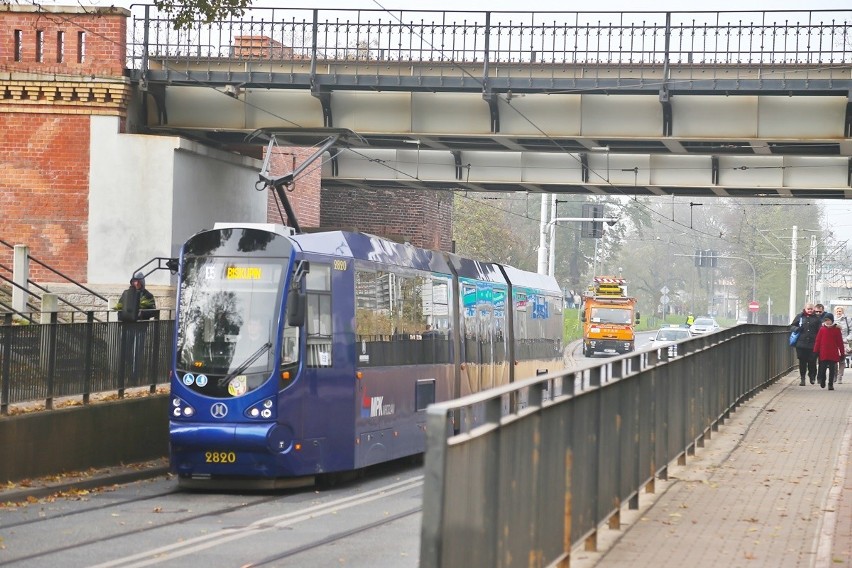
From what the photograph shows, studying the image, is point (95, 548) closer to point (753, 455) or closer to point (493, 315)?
point (753, 455)

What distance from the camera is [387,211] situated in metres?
44.4

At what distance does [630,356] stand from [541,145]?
19.1 meters

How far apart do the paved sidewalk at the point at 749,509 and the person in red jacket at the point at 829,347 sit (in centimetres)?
924

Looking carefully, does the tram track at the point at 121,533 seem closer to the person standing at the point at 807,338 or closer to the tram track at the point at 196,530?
the tram track at the point at 196,530

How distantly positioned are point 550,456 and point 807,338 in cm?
2260

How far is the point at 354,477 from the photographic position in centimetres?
1703

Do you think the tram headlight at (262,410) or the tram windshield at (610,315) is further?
the tram windshield at (610,315)

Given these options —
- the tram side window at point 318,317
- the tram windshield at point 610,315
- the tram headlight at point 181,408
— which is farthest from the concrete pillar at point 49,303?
the tram windshield at point 610,315

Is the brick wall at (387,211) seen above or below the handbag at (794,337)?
above

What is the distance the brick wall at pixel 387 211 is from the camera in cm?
4353

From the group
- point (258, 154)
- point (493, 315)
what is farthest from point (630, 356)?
point (258, 154)

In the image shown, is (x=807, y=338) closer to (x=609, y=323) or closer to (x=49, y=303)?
(x=49, y=303)

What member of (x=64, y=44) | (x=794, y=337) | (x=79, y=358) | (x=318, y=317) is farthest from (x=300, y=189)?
(x=318, y=317)

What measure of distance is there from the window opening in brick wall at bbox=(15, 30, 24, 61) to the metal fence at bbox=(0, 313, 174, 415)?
27.9 ft
